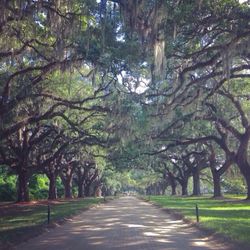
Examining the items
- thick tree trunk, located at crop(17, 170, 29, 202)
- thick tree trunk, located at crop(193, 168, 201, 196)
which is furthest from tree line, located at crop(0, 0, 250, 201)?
thick tree trunk, located at crop(193, 168, 201, 196)

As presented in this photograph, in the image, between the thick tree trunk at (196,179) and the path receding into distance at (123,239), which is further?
the thick tree trunk at (196,179)

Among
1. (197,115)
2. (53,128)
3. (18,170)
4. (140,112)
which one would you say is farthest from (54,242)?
(18,170)

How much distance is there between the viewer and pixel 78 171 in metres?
64.2

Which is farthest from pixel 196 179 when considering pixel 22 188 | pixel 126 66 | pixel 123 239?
pixel 123 239

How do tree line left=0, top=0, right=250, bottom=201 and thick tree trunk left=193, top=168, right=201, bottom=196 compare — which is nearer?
tree line left=0, top=0, right=250, bottom=201

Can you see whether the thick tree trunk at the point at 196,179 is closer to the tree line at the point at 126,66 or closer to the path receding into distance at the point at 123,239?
the tree line at the point at 126,66

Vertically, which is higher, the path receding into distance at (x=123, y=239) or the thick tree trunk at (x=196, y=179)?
the thick tree trunk at (x=196, y=179)

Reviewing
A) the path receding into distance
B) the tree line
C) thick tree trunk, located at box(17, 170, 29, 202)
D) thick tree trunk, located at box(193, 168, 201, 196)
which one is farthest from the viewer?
thick tree trunk, located at box(193, 168, 201, 196)

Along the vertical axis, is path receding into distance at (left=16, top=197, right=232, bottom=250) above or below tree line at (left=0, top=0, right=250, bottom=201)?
below

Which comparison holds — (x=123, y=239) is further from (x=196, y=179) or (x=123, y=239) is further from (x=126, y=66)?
(x=196, y=179)

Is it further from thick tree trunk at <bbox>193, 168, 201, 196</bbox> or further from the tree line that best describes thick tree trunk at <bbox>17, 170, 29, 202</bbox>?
thick tree trunk at <bbox>193, 168, 201, 196</bbox>

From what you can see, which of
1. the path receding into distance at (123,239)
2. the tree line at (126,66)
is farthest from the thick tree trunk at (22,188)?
the path receding into distance at (123,239)

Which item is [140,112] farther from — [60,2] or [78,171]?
[78,171]

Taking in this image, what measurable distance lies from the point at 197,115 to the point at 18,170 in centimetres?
1530
